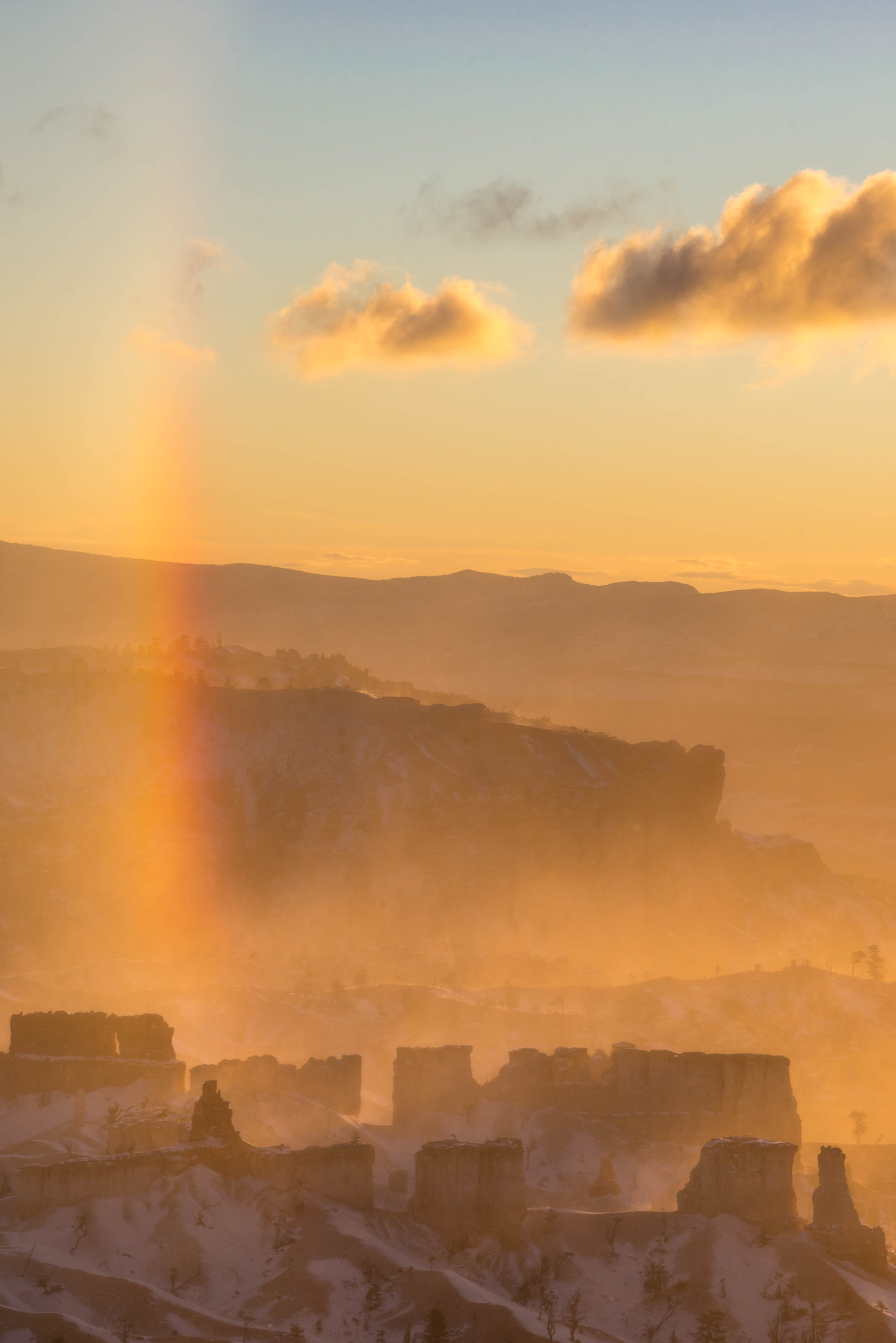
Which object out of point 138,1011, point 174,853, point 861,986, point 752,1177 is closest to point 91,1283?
point 752,1177

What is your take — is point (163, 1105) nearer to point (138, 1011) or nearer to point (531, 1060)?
point (531, 1060)

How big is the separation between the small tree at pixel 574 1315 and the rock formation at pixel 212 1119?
1617cm

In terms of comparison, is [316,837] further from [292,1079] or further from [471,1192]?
[471,1192]

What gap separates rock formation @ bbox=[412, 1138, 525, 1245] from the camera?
8425cm

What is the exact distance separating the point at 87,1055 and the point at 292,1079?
10799 mm

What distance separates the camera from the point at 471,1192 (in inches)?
3337

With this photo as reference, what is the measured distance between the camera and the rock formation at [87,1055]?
314 ft

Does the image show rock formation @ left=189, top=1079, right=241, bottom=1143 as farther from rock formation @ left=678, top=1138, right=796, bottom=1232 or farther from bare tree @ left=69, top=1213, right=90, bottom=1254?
rock formation @ left=678, top=1138, right=796, bottom=1232

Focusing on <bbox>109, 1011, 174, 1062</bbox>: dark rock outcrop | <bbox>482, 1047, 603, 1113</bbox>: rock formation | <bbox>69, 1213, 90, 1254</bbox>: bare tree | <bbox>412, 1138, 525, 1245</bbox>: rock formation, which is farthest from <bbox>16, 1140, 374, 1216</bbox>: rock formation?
<bbox>482, 1047, 603, 1113</bbox>: rock formation

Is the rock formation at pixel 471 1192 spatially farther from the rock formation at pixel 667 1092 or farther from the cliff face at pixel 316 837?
the cliff face at pixel 316 837

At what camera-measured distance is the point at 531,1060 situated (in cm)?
10694

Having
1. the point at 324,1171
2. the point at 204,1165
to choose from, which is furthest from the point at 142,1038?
the point at 324,1171

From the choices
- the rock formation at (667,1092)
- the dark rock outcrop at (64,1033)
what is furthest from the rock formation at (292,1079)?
the rock formation at (667,1092)

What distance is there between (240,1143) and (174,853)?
110 m
